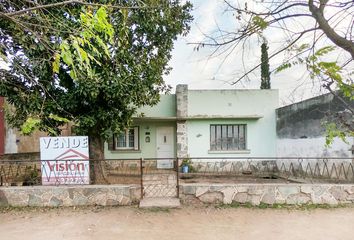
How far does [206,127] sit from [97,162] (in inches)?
290

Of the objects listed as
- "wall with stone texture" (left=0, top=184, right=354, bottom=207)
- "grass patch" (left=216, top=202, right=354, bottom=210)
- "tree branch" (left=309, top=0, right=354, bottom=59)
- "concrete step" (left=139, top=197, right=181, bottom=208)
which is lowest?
"grass patch" (left=216, top=202, right=354, bottom=210)

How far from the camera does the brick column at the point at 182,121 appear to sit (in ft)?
52.5

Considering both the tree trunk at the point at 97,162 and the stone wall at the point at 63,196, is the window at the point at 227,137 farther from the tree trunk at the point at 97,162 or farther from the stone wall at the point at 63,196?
the stone wall at the point at 63,196

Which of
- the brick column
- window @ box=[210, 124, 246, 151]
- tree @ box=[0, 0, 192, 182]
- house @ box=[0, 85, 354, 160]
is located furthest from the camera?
window @ box=[210, 124, 246, 151]

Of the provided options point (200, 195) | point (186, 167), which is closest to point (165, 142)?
point (186, 167)

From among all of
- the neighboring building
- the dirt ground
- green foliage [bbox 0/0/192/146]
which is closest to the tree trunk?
green foliage [bbox 0/0/192/146]

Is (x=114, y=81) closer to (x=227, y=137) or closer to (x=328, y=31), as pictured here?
(x=328, y=31)

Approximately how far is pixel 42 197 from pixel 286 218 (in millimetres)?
5510

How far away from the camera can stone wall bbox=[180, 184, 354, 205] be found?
794 centimetres

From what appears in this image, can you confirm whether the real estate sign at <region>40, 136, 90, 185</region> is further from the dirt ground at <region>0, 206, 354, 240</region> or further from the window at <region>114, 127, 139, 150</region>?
the window at <region>114, 127, 139, 150</region>

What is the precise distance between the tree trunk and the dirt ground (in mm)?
2222

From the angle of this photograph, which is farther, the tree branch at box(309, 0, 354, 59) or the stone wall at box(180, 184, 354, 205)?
the stone wall at box(180, 184, 354, 205)

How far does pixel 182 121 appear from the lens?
16203 millimetres

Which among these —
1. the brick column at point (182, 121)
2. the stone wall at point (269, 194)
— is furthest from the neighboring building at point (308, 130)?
the brick column at point (182, 121)
